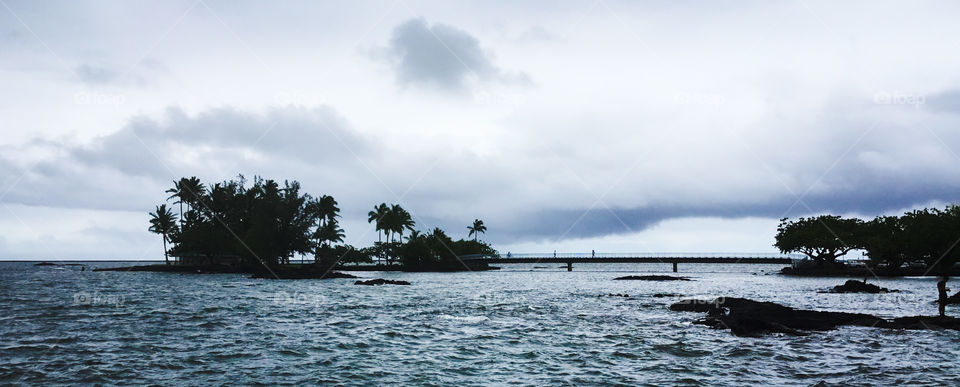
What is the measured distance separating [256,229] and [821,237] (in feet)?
400

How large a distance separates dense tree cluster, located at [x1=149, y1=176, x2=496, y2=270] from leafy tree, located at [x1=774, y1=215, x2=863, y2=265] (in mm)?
86738

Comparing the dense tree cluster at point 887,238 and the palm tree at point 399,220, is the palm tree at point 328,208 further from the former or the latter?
the dense tree cluster at point 887,238

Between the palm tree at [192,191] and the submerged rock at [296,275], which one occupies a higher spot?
the palm tree at [192,191]

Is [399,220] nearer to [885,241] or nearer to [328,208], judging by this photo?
[328,208]

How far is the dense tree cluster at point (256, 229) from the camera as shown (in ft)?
381

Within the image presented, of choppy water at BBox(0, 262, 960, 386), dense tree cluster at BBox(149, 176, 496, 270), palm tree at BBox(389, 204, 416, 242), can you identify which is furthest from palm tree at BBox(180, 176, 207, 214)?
choppy water at BBox(0, 262, 960, 386)

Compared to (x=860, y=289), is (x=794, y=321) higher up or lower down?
higher up

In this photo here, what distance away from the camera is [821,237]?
139125 mm

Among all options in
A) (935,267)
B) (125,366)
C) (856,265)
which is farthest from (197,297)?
(856,265)

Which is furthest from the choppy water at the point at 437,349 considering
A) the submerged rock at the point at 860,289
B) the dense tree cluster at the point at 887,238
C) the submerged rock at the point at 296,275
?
the dense tree cluster at the point at 887,238

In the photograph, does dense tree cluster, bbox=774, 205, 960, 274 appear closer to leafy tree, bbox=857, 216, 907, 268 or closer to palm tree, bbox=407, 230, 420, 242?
leafy tree, bbox=857, 216, 907, 268

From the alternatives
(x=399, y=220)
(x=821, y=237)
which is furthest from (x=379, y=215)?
(x=821, y=237)

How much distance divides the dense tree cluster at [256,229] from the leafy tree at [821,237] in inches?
3415

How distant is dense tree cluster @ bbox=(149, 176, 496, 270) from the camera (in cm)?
11606
